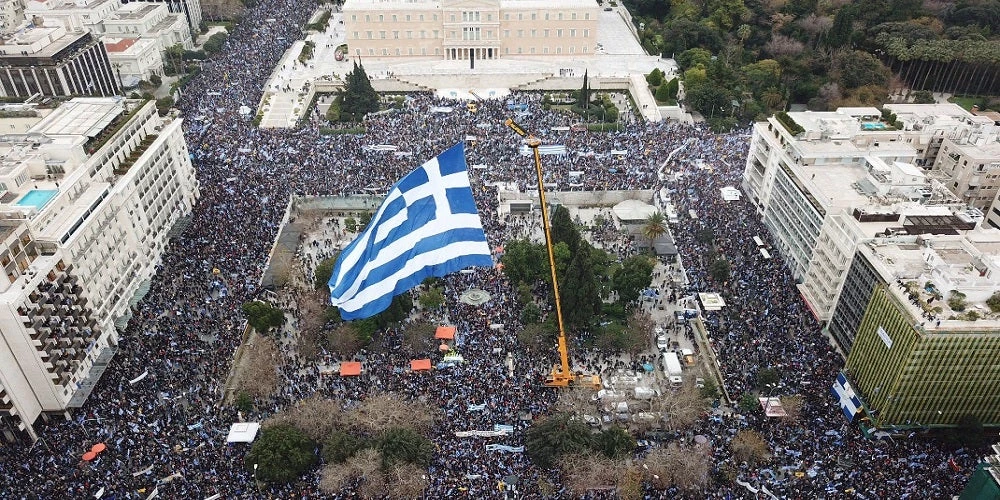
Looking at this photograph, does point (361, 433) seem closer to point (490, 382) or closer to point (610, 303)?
point (490, 382)

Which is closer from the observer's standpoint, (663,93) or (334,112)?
(334,112)

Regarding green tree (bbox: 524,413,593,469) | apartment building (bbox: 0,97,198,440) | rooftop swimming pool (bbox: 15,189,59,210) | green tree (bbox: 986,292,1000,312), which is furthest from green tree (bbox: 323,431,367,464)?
green tree (bbox: 986,292,1000,312)

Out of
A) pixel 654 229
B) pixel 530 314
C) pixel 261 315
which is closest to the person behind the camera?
pixel 261 315

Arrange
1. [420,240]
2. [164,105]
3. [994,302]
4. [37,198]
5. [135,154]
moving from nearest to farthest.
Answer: [420,240]
[994,302]
[37,198]
[135,154]
[164,105]

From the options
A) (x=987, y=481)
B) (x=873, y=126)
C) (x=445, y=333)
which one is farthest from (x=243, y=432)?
(x=873, y=126)

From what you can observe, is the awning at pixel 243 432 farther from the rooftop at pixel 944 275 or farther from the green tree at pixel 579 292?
the rooftop at pixel 944 275

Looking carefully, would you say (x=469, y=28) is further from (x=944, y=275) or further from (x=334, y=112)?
(x=944, y=275)
